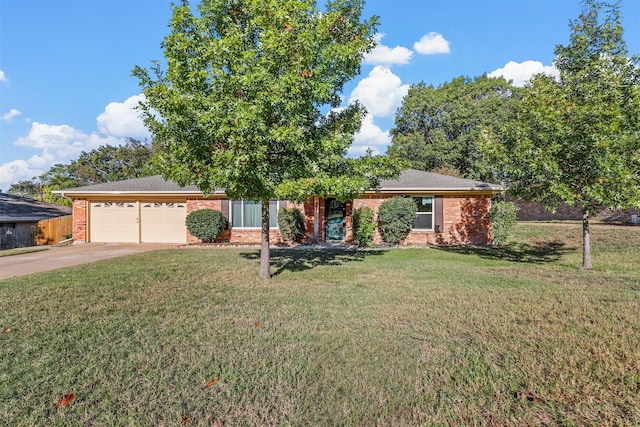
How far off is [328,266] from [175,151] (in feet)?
15.7

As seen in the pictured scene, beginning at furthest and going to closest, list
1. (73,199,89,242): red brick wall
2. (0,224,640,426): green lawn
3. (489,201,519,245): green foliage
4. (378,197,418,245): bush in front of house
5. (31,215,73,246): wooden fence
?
(31,215,73,246): wooden fence, (73,199,89,242): red brick wall, (378,197,418,245): bush in front of house, (489,201,519,245): green foliage, (0,224,640,426): green lawn

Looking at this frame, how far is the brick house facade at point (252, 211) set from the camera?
14812 millimetres

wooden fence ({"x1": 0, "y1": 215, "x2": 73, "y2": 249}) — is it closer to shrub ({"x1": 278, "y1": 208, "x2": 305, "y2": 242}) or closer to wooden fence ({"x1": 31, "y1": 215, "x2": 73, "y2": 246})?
wooden fence ({"x1": 31, "y1": 215, "x2": 73, "y2": 246})

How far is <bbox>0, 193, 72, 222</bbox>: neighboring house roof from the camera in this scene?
1763 cm

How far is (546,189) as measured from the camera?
31.0ft

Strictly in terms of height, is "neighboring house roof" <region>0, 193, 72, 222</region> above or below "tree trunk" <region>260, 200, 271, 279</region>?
above

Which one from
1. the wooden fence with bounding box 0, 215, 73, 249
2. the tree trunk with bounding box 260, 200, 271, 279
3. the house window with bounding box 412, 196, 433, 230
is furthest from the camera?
the wooden fence with bounding box 0, 215, 73, 249

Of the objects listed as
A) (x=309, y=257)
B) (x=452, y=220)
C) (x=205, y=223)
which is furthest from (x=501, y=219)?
(x=205, y=223)

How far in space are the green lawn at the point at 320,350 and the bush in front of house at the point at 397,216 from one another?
6.38 meters

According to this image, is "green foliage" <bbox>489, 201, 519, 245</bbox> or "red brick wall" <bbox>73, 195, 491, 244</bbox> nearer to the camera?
"green foliage" <bbox>489, 201, 519, 245</bbox>

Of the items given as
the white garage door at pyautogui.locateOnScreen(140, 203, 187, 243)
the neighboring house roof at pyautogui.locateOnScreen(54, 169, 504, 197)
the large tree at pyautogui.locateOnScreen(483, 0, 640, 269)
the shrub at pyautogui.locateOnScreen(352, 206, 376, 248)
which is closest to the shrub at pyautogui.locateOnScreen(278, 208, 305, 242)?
the shrub at pyautogui.locateOnScreen(352, 206, 376, 248)

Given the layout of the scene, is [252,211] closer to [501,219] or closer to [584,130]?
[501,219]

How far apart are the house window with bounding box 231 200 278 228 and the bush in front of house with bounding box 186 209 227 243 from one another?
0.75m

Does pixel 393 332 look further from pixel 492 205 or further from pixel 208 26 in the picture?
pixel 492 205
